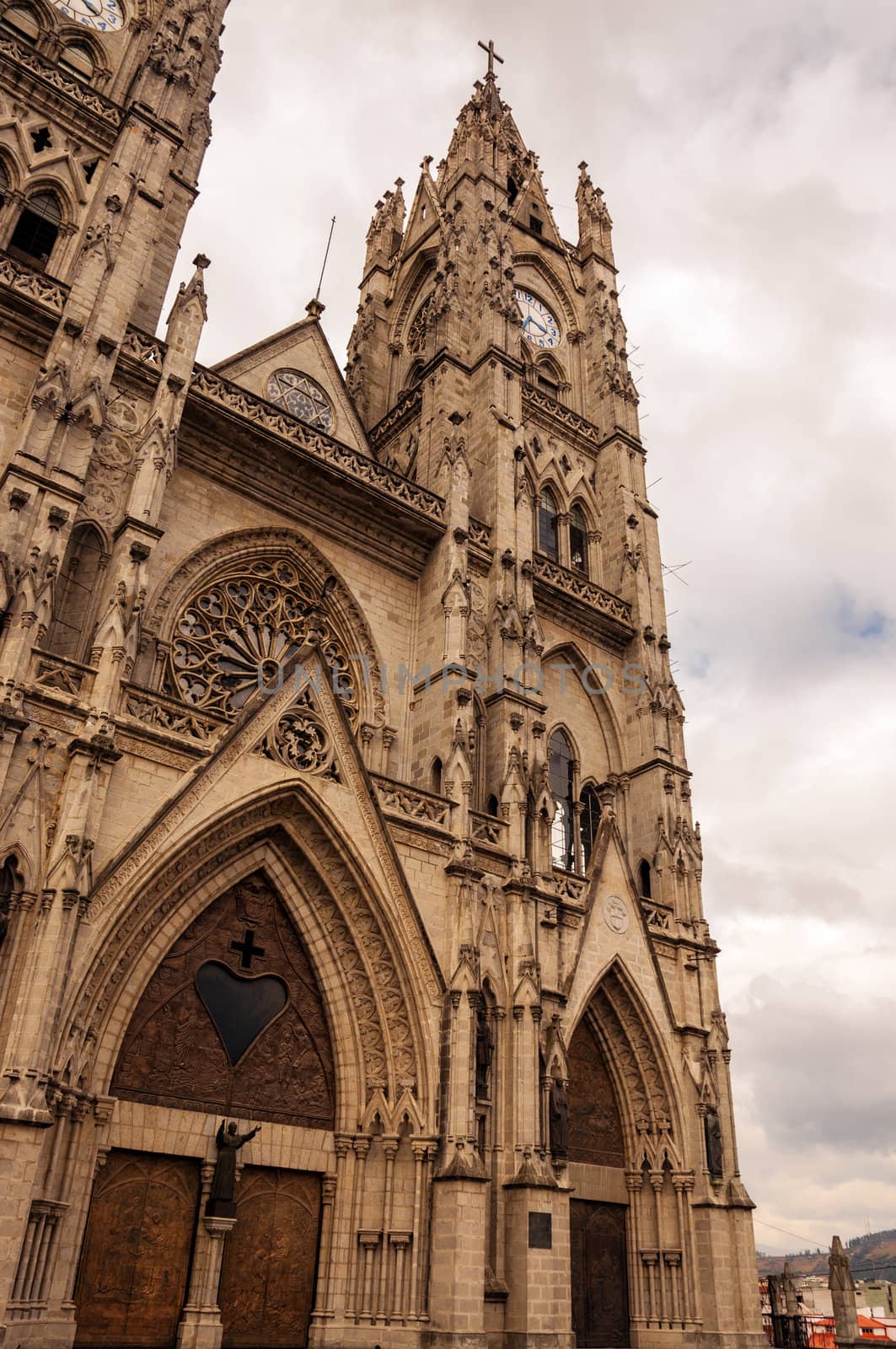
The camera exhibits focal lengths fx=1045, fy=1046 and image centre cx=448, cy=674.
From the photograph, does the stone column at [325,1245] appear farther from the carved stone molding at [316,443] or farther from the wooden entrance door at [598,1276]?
the carved stone molding at [316,443]

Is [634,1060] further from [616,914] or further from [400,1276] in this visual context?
[400,1276]

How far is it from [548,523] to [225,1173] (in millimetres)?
16447

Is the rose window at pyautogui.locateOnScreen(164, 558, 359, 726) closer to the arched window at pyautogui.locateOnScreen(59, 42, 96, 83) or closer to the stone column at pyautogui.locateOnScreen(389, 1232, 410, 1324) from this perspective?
the stone column at pyautogui.locateOnScreen(389, 1232, 410, 1324)

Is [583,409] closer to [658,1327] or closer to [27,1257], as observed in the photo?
[658,1327]

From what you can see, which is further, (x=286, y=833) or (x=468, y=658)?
(x=468, y=658)

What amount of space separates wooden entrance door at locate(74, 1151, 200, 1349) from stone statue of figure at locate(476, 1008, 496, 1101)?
4.02m

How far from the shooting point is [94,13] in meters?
21.8

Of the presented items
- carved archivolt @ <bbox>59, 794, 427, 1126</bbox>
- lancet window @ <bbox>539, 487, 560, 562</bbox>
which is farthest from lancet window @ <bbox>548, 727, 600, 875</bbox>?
carved archivolt @ <bbox>59, 794, 427, 1126</bbox>

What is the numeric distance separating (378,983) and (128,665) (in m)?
5.59

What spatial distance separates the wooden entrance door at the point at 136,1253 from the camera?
37.8ft

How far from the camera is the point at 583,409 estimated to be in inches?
1111

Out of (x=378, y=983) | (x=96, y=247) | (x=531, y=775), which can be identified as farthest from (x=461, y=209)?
(x=378, y=983)

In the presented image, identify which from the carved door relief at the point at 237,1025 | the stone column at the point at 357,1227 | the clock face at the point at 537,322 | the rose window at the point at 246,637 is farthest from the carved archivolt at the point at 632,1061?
the clock face at the point at 537,322

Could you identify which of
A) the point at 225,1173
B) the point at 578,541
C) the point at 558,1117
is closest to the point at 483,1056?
the point at 558,1117
